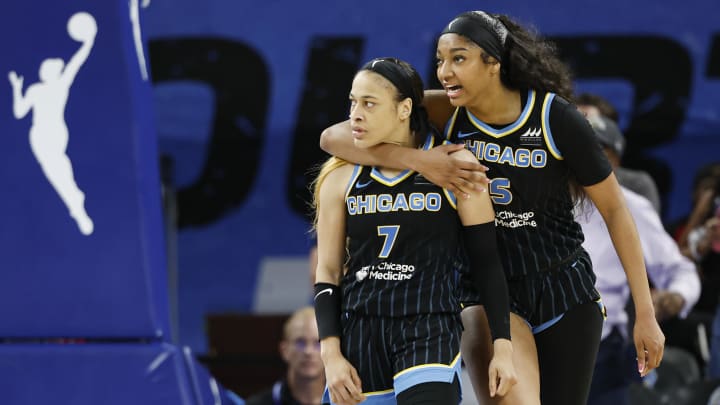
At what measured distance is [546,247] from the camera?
366 centimetres

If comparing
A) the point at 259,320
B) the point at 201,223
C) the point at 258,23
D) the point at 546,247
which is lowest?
the point at 259,320

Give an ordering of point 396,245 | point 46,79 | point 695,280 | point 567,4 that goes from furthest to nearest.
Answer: point 567,4
point 695,280
point 46,79
point 396,245

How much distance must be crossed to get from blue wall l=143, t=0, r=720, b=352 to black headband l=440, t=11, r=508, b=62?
3.60m

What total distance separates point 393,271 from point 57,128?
157 cm

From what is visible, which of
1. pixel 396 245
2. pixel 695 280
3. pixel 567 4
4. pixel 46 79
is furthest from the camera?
pixel 567 4

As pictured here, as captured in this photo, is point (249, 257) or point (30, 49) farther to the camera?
point (249, 257)

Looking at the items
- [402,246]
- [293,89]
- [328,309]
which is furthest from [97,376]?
[293,89]

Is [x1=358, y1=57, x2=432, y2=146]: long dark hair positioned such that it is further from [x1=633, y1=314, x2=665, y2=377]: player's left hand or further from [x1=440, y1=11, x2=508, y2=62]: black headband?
[x1=633, y1=314, x2=665, y2=377]: player's left hand

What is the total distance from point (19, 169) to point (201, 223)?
320cm

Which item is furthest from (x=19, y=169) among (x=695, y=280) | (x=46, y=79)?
(x=695, y=280)

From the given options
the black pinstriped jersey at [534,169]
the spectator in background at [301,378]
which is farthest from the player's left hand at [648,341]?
the spectator in background at [301,378]

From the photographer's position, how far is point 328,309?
3.52 metres

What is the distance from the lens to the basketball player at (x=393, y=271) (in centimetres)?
341

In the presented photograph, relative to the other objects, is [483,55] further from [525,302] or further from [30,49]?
[30,49]
